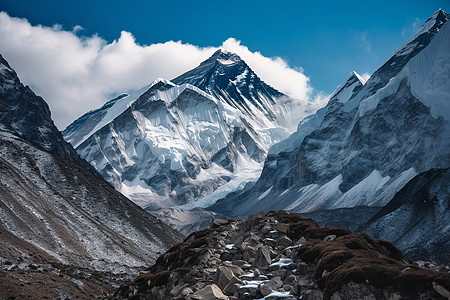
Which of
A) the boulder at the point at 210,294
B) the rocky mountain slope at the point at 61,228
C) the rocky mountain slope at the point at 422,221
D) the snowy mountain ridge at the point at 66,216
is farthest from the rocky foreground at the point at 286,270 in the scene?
the rocky mountain slope at the point at 422,221

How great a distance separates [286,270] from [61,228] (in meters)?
91.1

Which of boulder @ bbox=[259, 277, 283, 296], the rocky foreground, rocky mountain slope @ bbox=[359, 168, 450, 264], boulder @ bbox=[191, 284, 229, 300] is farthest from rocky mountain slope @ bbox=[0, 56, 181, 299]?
rocky mountain slope @ bbox=[359, 168, 450, 264]

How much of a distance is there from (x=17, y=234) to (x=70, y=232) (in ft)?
64.4

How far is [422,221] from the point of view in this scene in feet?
498

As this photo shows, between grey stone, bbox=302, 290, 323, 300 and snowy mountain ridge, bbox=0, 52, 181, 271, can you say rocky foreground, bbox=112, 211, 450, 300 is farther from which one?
snowy mountain ridge, bbox=0, 52, 181, 271

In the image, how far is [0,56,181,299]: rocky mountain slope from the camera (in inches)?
2276

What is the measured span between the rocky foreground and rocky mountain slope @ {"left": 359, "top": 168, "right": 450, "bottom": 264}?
111 m

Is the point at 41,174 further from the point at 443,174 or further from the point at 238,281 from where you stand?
the point at 443,174

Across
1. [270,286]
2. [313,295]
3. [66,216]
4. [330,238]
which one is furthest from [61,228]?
[313,295]

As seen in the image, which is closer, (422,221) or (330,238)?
(330,238)

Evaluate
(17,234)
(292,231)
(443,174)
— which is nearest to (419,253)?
(443,174)

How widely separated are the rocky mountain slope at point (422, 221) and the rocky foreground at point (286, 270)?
111 metres

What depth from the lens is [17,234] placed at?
86.2 metres

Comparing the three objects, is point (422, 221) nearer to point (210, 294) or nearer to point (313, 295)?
point (313, 295)
